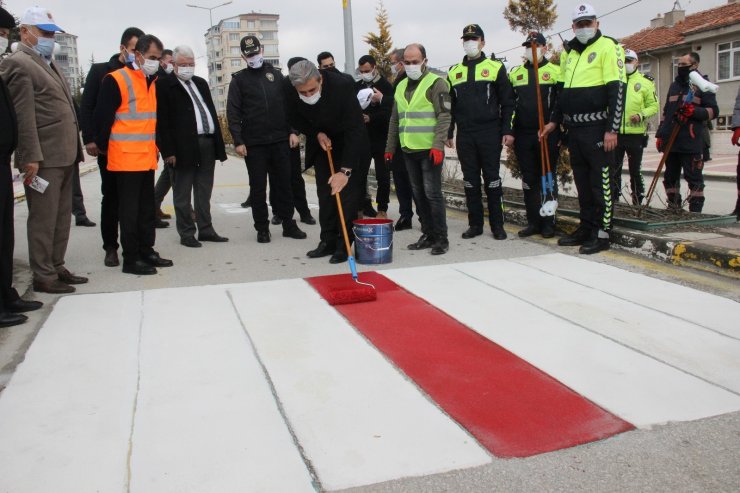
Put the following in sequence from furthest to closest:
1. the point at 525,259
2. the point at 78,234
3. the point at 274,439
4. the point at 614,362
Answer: the point at 78,234 < the point at 525,259 < the point at 614,362 < the point at 274,439

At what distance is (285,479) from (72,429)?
3.52ft

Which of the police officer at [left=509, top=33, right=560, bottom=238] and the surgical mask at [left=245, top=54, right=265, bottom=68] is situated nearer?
the police officer at [left=509, top=33, right=560, bottom=238]

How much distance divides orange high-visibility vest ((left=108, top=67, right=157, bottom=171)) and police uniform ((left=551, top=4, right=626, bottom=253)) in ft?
12.2

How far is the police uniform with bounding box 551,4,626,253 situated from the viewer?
5.73 meters

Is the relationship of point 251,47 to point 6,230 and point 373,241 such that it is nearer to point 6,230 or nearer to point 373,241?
point 373,241

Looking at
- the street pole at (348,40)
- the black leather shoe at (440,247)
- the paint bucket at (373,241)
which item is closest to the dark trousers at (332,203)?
the paint bucket at (373,241)

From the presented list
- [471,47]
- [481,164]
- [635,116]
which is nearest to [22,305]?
[481,164]

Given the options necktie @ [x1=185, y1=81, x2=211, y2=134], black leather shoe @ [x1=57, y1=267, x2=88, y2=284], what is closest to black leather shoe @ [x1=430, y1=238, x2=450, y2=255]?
necktie @ [x1=185, y1=81, x2=211, y2=134]

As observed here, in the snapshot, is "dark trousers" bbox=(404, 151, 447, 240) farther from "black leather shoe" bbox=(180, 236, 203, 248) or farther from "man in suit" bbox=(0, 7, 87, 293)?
"man in suit" bbox=(0, 7, 87, 293)

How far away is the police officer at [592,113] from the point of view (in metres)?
5.74

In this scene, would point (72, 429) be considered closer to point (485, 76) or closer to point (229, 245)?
point (229, 245)

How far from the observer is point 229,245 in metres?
6.95

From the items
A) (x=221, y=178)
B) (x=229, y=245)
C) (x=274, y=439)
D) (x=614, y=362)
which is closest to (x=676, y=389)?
(x=614, y=362)

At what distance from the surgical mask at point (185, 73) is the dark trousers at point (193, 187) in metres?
0.62
